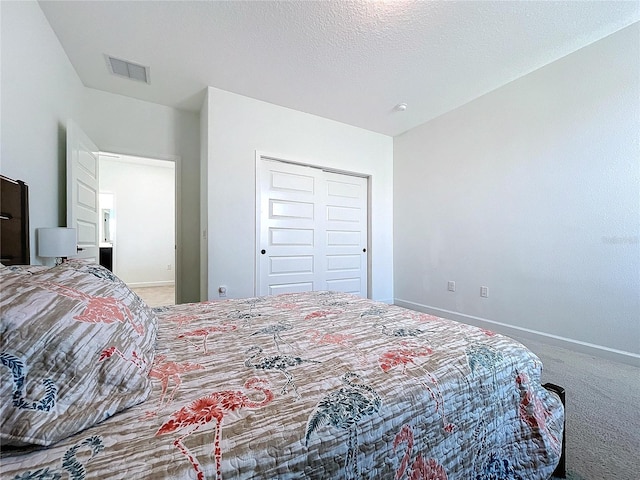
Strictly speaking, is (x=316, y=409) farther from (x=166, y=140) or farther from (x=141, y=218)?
(x=141, y=218)

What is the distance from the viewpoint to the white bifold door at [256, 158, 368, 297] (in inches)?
131

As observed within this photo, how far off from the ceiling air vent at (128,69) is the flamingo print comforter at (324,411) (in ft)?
8.68

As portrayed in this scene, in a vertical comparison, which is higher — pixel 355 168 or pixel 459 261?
pixel 355 168

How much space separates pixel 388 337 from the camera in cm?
110

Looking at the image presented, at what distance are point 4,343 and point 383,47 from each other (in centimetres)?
282

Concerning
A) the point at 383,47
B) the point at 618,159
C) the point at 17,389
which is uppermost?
the point at 383,47

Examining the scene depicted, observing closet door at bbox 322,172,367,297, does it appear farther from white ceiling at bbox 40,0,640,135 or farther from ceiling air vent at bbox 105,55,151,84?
ceiling air vent at bbox 105,55,151,84

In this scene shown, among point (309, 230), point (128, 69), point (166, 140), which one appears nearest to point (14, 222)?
point (128, 69)

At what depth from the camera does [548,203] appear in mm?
2602

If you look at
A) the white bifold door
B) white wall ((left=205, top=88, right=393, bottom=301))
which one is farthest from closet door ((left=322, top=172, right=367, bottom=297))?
white wall ((left=205, top=88, right=393, bottom=301))

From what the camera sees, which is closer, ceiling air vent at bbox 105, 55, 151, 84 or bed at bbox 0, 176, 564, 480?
bed at bbox 0, 176, 564, 480

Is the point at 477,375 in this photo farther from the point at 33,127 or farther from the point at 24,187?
the point at 33,127

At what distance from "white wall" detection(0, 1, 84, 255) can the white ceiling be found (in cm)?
23

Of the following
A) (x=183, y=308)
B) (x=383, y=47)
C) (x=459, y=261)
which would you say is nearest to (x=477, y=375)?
(x=183, y=308)
